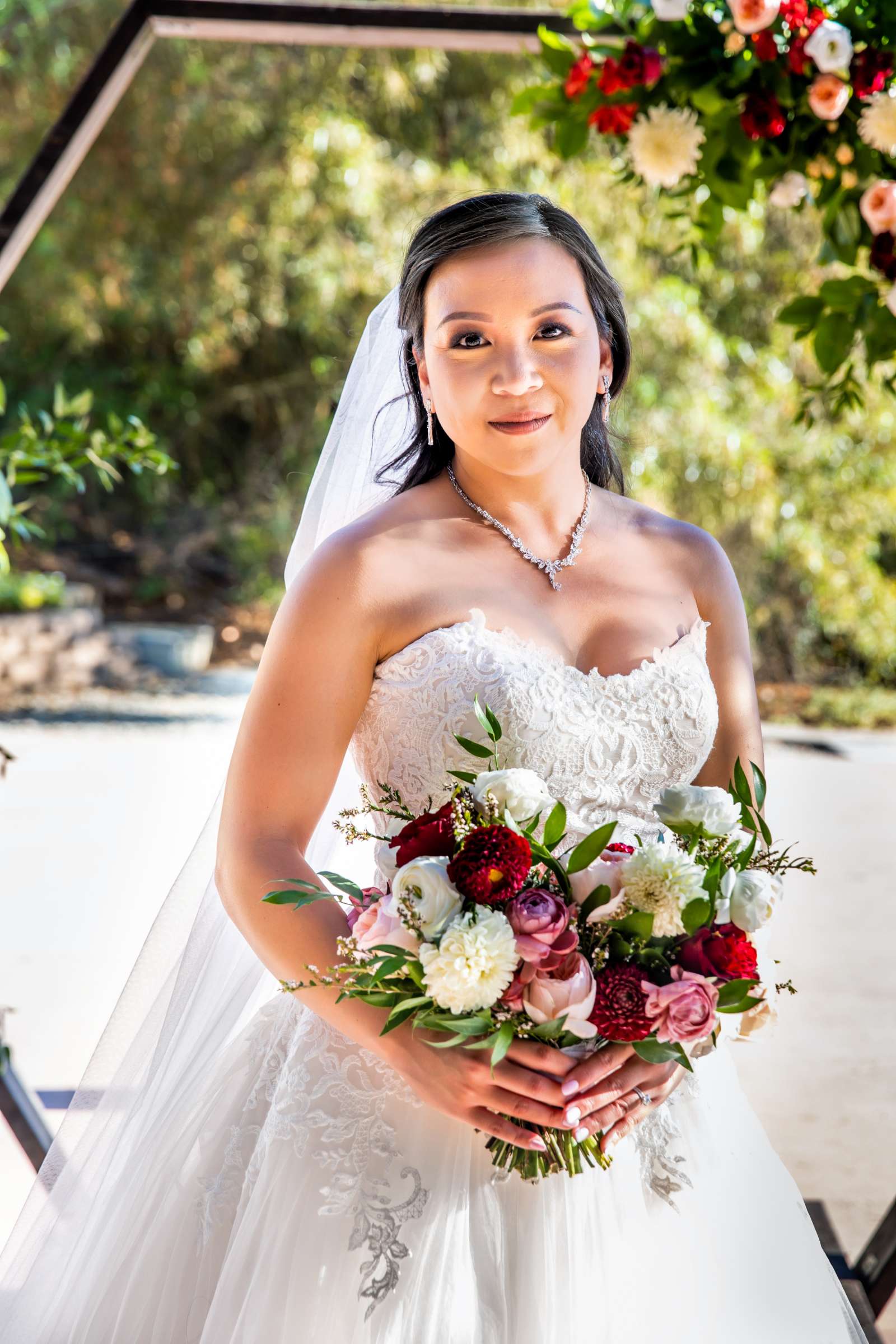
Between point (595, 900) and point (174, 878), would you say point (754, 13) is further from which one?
point (174, 878)

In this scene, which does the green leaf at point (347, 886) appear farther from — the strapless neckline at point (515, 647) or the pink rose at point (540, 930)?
the strapless neckline at point (515, 647)

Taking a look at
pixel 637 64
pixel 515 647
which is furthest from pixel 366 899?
pixel 637 64

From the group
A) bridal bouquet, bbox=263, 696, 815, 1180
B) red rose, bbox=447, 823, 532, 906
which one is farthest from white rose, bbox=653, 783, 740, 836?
red rose, bbox=447, 823, 532, 906

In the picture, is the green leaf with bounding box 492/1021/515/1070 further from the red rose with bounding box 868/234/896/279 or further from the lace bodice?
the red rose with bounding box 868/234/896/279

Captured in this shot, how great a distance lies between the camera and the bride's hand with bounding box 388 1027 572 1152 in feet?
4.97

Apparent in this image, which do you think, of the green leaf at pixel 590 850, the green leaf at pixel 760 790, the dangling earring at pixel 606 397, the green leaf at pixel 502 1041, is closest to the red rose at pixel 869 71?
the dangling earring at pixel 606 397

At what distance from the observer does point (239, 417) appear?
1245 cm

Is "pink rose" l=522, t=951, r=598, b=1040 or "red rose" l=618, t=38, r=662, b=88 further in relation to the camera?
"red rose" l=618, t=38, r=662, b=88

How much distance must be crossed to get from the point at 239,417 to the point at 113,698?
3.47 metres

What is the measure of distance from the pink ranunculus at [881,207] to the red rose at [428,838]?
0.86 meters

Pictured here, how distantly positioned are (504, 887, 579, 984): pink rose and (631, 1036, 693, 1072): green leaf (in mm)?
139

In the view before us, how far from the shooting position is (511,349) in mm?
1927

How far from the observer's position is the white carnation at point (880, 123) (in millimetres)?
1562

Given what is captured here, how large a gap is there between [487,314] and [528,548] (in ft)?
1.22
